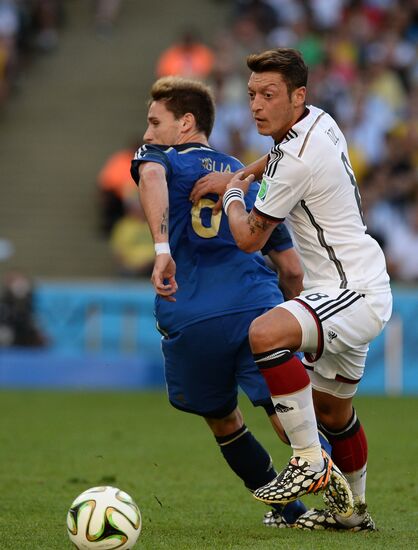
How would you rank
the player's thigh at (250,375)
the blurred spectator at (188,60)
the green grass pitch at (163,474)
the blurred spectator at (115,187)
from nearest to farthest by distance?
the green grass pitch at (163,474)
the player's thigh at (250,375)
the blurred spectator at (115,187)
the blurred spectator at (188,60)

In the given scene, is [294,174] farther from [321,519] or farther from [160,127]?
[321,519]

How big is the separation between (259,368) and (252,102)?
136 centimetres

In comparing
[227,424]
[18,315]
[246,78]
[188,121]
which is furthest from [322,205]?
[246,78]

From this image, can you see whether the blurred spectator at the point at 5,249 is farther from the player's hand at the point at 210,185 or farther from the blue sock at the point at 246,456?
the player's hand at the point at 210,185

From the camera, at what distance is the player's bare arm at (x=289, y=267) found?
698 centimetres

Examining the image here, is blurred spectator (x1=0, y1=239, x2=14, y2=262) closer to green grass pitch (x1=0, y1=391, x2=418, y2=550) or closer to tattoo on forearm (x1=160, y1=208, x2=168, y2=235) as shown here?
green grass pitch (x1=0, y1=391, x2=418, y2=550)

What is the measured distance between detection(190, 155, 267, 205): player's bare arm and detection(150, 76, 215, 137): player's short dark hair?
45cm

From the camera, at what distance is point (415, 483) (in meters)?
8.66

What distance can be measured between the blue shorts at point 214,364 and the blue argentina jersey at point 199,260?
62 millimetres

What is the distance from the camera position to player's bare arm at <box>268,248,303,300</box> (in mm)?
6977

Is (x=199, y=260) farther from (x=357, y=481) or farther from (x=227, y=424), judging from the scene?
(x=357, y=481)

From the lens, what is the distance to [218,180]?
6742 millimetres

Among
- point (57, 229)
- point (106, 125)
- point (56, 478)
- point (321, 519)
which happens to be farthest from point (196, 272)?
point (106, 125)

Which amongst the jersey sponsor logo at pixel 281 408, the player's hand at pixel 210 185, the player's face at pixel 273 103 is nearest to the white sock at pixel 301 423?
the jersey sponsor logo at pixel 281 408
